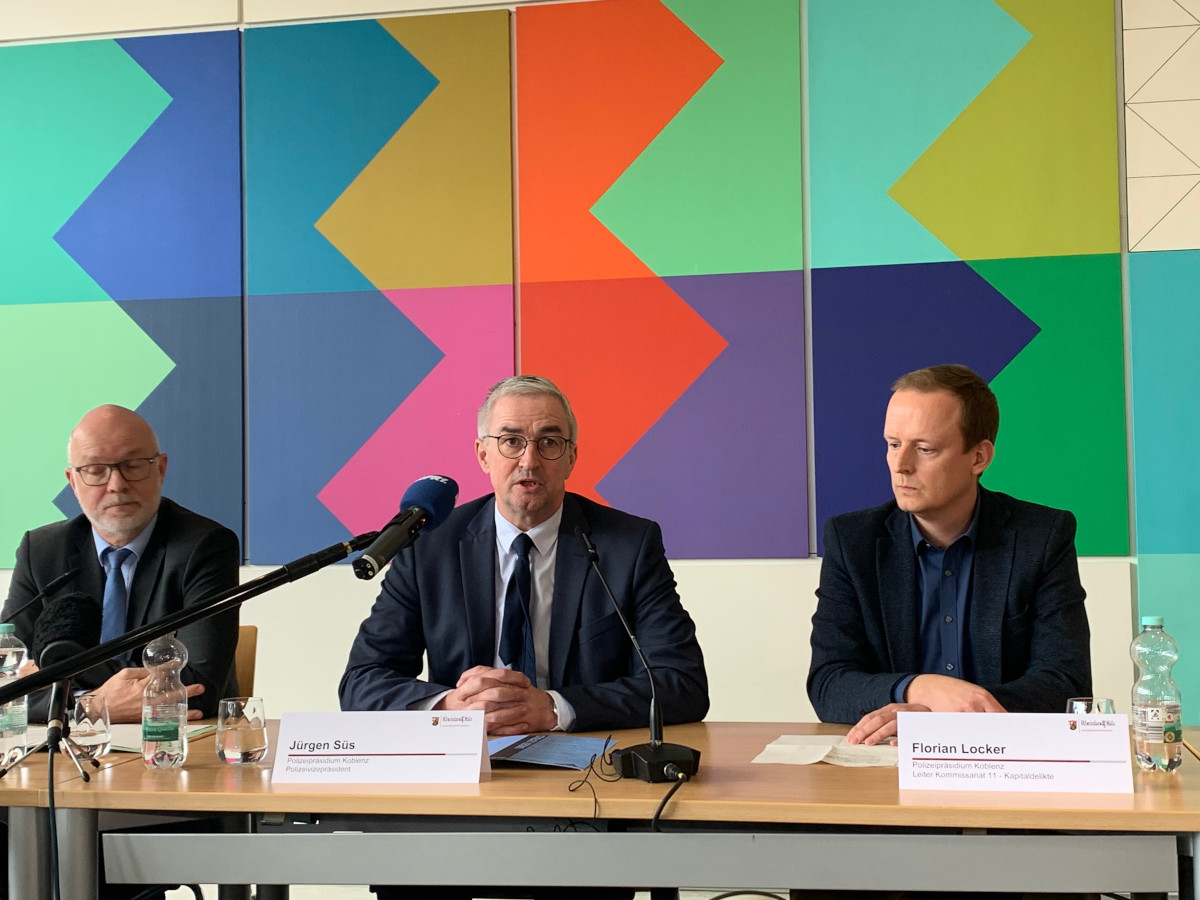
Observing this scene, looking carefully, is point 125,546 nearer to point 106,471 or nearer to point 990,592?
point 106,471

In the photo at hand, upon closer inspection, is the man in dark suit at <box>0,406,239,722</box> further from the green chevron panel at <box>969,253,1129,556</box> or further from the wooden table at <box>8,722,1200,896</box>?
the green chevron panel at <box>969,253,1129,556</box>

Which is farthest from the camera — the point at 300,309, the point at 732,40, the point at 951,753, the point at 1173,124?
the point at 300,309

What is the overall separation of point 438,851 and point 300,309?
2.61 meters

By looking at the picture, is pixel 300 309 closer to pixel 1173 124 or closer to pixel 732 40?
pixel 732 40

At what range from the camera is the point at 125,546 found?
2.74m

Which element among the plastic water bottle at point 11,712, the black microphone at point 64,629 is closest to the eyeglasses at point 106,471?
the plastic water bottle at point 11,712

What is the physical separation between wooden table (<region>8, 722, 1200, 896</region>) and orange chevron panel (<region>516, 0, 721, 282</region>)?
2263mm

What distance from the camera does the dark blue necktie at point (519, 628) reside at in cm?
247

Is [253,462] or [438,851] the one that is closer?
[438,851]

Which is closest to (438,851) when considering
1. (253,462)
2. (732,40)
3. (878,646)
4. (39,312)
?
(878,646)

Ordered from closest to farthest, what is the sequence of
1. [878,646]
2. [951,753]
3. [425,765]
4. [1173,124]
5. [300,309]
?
[951,753], [425,765], [878,646], [1173,124], [300,309]

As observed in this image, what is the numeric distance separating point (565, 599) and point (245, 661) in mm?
938

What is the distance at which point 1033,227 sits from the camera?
139 inches

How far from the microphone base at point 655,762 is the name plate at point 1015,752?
0.31m
